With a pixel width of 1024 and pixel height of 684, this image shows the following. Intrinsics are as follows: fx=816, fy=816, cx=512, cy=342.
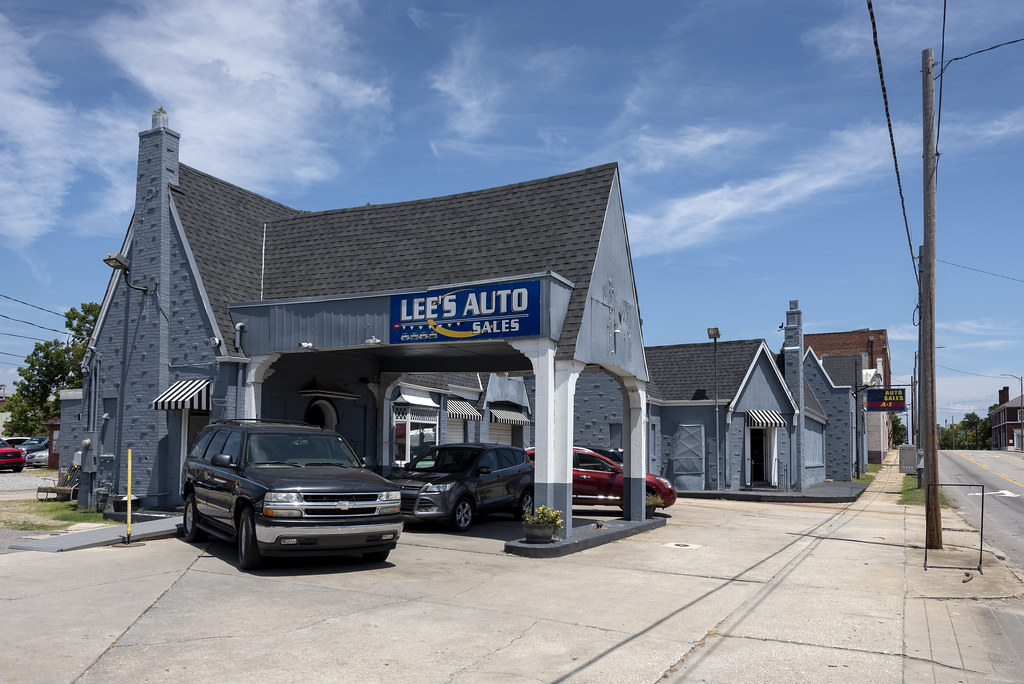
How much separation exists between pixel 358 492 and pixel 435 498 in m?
4.53

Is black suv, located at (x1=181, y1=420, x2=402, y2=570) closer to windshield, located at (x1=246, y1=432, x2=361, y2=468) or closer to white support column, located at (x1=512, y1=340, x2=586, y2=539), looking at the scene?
windshield, located at (x1=246, y1=432, x2=361, y2=468)

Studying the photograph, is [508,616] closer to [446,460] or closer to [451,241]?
[446,460]

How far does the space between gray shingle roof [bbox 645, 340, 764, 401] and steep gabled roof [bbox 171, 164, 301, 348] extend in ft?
52.4

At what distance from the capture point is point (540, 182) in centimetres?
1664

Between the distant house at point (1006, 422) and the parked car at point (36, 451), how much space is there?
119104 millimetres

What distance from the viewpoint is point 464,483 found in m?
15.4

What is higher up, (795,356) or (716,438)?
(795,356)

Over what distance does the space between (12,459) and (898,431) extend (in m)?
104

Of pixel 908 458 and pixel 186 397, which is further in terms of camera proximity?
pixel 908 458

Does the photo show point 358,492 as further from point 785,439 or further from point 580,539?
point 785,439

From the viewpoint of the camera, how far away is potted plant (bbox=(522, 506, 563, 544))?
13.0 meters

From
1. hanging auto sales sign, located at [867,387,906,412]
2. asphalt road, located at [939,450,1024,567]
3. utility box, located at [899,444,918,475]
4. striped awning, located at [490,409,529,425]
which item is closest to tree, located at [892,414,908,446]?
hanging auto sales sign, located at [867,387,906,412]

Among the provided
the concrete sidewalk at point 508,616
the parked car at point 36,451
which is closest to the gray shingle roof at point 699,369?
the concrete sidewalk at point 508,616

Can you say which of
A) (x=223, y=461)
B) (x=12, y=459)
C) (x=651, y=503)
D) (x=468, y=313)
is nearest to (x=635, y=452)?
(x=651, y=503)
